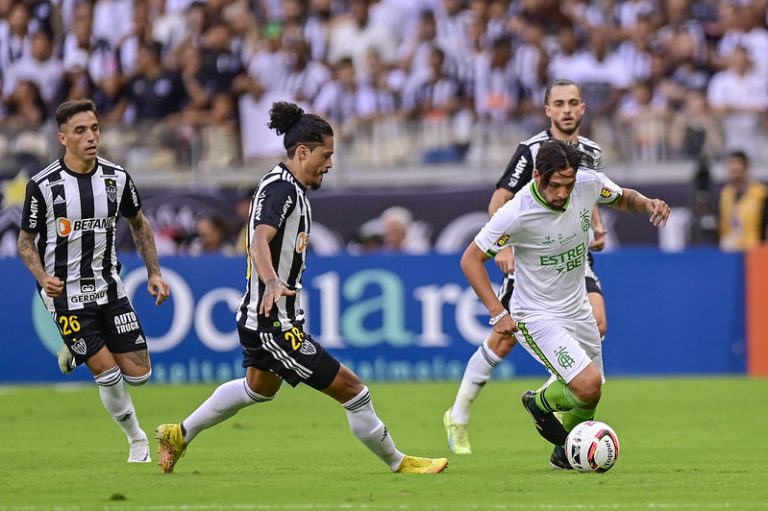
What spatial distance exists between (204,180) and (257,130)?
1.00m

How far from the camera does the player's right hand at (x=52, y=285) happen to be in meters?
9.95

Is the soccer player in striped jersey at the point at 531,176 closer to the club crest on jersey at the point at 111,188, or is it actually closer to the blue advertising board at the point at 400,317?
the club crest on jersey at the point at 111,188

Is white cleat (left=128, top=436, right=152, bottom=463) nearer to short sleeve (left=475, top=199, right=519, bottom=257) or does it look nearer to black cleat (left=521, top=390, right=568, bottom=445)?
black cleat (left=521, top=390, right=568, bottom=445)

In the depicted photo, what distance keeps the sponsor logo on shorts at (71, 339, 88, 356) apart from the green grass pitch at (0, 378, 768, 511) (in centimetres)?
79

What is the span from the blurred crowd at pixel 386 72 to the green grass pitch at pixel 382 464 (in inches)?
146

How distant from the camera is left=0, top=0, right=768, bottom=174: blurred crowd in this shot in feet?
64.4

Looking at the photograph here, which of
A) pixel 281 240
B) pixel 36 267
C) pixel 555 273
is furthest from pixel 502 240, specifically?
pixel 36 267

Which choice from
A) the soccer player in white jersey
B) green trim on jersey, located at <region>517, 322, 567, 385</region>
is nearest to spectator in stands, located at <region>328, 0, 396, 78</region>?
the soccer player in white jersey

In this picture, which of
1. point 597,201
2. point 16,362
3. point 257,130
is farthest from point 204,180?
point 597,201

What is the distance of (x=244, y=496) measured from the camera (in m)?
8.22

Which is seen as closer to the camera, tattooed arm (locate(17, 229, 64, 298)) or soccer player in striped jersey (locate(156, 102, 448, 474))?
soccer player in striped jersey (locate(156, 102, 448, 474))

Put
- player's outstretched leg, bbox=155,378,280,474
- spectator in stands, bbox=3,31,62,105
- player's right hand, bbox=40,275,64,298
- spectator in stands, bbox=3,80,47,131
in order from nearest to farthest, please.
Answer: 1. player's outstretched leg, bbox=155,378,280,474
2. player's right hand, bbox=40,275,64,298
3. spectator in stands, bbox=3,80,47,131
4. spectator in stands, bbox=3,31,62,105

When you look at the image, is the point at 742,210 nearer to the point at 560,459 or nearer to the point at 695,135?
the point at 695,135

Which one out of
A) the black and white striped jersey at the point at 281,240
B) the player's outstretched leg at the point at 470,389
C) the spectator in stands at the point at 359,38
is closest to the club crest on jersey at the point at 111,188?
the black and white striped jersey at the point at 281,240
